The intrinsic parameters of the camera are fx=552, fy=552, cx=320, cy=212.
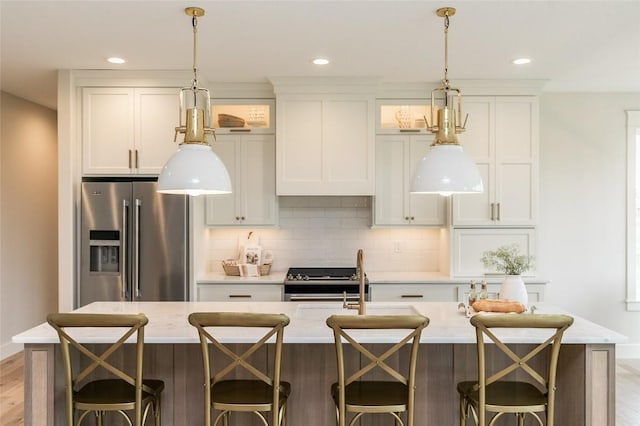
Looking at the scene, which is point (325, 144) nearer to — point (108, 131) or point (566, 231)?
point (108, 131)

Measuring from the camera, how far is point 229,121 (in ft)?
16.4

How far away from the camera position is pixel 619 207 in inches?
213

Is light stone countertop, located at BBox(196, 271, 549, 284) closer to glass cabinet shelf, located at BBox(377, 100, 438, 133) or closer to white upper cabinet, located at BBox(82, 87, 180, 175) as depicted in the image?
white upper cabinet, located at BBox(82, 87, 180, 175)

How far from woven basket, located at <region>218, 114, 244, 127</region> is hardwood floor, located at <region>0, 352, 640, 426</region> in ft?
9.03

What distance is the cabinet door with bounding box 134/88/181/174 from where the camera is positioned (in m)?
4.62

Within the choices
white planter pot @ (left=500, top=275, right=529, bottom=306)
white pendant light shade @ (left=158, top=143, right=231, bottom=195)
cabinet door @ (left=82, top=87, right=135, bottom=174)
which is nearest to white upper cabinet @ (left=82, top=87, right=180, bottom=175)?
cabinet door @ (left=82, top=87, right=135, bottom=174)

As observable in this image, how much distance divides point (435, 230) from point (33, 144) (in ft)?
14.2

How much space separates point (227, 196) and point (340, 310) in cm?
210

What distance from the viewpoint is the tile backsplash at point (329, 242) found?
5375 mm

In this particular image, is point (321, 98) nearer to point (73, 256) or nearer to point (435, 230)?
point (435, 230)

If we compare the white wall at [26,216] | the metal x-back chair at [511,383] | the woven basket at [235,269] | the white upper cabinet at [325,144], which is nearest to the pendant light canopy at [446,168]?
the metal x-back chair at [511,383]

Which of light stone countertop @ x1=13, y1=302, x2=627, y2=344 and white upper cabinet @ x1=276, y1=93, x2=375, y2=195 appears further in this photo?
white upper cabinet @ x1=276, y1=93, x2=375, y2=195

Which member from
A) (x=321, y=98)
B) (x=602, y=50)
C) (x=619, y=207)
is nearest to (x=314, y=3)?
(x=321, y=98)

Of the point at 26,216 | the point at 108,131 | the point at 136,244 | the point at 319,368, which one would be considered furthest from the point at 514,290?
the point at 26,216
